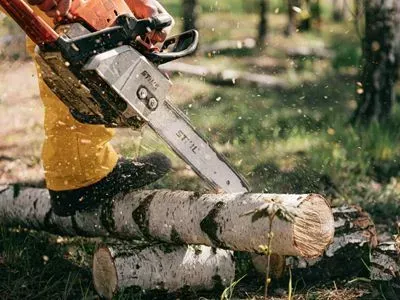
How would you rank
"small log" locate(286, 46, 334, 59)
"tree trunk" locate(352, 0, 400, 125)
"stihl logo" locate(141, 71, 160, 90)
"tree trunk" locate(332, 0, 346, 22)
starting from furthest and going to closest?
1. "tree trunk" locate(332, 0, 346, 22)
2. "small log" locate(286, 46, 334, 59)
3. "tree trunk" locate(352, 0, 400, 125)
4. "stihl logo" locate(141, 71, 160, 90)

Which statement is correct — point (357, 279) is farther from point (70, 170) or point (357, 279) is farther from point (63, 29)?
point (63, 29)

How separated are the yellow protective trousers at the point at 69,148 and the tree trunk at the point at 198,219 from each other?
0.19 meters

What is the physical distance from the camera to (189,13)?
987 centimetres

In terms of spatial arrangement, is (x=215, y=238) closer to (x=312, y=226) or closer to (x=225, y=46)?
(x=312, y=226)

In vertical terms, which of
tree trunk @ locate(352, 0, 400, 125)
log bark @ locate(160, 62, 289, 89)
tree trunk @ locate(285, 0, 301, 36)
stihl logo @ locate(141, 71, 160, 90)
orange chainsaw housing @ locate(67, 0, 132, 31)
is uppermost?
orange chainsaw housing @ locate(67, 0, 132, 31)

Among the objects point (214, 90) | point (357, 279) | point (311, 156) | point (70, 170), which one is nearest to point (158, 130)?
point (70, 170)

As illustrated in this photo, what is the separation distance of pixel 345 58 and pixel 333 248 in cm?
611

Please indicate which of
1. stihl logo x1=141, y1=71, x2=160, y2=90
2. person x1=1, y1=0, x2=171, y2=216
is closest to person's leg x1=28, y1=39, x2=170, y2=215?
person x1=1, y1=0, x2=171, y2=216

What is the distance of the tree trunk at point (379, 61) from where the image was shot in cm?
570

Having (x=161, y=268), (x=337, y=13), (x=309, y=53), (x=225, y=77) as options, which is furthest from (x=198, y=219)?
(x=337, y=13)

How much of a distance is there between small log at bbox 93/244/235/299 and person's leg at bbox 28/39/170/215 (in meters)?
0.38

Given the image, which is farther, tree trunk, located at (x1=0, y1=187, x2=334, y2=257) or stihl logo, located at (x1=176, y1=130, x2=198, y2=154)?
stihl logo, located at (x1=176, y1=130, x2=198, y2=154)

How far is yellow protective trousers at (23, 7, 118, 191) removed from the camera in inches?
139

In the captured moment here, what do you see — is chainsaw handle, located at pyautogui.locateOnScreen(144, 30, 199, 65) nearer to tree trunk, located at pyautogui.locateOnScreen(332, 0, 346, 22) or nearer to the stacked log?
the stacked log
